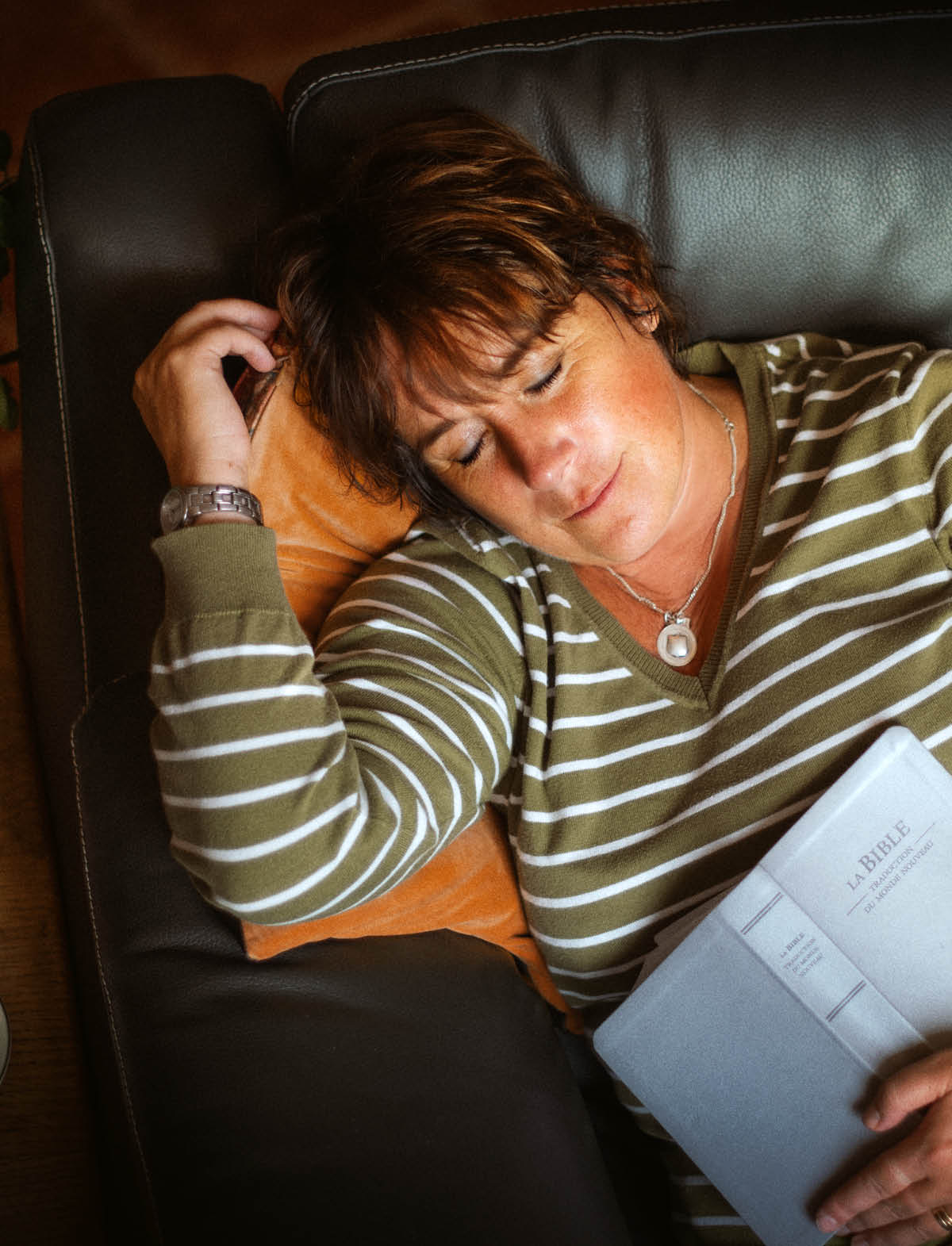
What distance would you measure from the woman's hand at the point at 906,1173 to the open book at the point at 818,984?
2cm

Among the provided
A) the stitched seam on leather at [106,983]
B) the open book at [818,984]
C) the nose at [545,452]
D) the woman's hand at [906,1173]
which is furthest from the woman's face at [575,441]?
the woman's hand at [906,1173]

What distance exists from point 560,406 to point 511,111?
0.34 m

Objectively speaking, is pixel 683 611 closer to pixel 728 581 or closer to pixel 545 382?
pixel 728 581

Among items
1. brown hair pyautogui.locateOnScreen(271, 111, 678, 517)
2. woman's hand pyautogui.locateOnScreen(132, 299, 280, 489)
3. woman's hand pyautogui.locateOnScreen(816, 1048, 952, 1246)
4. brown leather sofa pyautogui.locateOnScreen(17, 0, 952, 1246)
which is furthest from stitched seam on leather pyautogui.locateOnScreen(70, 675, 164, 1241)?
woman's hand pyautogui.locateOnScreen(816, 1048, 952, 1246)

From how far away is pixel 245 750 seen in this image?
0.92 meters

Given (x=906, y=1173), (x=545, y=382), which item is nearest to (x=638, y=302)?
(x=545, y=382)

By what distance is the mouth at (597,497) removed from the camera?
98 centimetres

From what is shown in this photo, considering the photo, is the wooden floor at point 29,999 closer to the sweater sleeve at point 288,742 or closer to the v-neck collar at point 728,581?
the sweater sleeve at point 288,742

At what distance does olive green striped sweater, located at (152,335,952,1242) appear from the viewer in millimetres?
930

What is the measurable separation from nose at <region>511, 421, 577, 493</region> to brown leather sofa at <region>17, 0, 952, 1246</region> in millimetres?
292

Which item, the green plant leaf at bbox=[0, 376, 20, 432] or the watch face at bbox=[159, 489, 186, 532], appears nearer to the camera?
the watch face at bbox=[159, 489, 186, 532]

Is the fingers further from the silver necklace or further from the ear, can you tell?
the ear

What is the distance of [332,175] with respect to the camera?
1.09 metres

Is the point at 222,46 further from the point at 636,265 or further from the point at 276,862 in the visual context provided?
the point at 276,862
